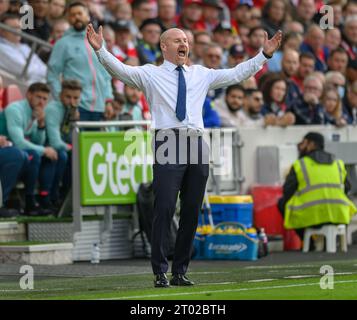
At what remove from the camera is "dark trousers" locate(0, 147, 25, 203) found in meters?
16.7

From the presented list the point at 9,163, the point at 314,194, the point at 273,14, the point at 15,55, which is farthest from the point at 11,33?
the point at 273,14

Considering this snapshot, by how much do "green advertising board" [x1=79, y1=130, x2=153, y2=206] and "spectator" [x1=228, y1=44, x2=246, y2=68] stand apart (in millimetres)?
3974

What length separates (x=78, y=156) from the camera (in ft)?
56.4

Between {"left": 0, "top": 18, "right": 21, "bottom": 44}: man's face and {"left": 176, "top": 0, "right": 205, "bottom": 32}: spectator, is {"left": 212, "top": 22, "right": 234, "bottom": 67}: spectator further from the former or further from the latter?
{"left": 0, "top": 18, "right": 21, "bottom": 44}: man's face

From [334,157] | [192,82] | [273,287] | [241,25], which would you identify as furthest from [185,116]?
[241,25]

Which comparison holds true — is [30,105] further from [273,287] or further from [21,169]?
[273,287]

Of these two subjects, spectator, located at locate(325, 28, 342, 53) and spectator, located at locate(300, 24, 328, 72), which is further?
spectator, located at locate(325, 28, 342, 53)

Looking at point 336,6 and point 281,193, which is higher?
point 336,6

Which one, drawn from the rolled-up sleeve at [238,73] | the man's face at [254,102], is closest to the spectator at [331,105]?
the man's face at [254,102]

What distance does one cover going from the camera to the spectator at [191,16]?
22.5 m

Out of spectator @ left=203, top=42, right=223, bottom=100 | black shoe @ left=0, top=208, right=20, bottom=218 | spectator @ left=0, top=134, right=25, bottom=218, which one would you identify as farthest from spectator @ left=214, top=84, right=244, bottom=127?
spectator @ left=0, top=134, right=25, bottom=218

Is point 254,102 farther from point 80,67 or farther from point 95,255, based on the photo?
point 95,255

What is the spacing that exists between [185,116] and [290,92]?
9606mm

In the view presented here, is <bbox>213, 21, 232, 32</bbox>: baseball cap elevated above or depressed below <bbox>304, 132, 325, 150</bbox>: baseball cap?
above
